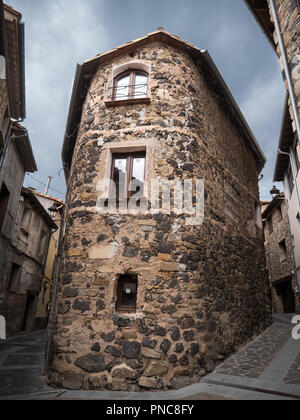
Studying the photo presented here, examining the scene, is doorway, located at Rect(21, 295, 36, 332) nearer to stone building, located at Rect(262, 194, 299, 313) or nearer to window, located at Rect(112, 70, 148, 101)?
window, located at Rect(112, 70, 148, 101)

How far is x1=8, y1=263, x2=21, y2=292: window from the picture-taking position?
1067cm

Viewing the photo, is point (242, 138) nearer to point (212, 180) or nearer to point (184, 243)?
point (212, 180)

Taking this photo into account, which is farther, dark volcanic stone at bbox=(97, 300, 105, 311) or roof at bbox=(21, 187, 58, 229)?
roof at bbox=(21, 187, 58, 229)

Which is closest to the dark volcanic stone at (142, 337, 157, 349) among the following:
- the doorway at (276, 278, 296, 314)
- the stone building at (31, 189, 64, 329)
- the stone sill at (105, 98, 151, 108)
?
the stone sill at (105, 98, 151, 108)

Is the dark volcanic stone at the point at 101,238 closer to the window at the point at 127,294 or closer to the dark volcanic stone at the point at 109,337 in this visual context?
the window at the point at 127,294

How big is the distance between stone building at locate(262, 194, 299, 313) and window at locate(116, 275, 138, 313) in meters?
9.70

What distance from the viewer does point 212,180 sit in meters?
6.07

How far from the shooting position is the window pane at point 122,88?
20.4ft

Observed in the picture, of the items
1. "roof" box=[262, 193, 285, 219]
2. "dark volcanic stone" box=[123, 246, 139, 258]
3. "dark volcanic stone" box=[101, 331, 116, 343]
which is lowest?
"dark volcanic stone" box=[101, 331, 116, 343]

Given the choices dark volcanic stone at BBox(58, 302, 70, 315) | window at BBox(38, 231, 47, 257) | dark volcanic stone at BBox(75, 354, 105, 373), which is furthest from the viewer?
window at BBox(38, 231, 47, 257)

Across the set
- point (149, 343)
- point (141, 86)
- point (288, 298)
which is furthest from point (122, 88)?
point (288, 298)

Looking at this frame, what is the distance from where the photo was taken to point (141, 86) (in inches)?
243

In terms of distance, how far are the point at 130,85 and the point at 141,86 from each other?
275mm
